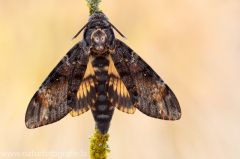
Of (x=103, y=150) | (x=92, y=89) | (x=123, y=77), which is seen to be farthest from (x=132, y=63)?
(x=103, y=150)

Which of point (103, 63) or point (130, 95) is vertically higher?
point (103, 63)

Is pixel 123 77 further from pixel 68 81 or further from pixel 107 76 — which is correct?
pixel 68 81

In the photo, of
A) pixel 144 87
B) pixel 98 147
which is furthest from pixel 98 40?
pixel 98 147

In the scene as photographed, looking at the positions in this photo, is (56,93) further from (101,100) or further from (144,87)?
(144,87)

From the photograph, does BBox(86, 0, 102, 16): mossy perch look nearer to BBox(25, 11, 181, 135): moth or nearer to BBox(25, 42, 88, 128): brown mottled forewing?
BBox(25, 11, 181, 135): moth

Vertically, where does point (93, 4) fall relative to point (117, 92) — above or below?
above
